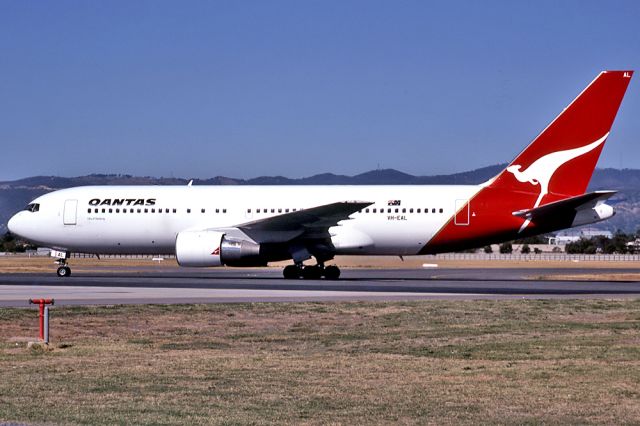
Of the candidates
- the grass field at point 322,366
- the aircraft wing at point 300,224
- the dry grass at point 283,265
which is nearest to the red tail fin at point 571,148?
the aircraft wing at point 300,224

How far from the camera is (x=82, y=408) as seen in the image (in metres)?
11.1

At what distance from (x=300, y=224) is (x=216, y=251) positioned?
10.8 ft

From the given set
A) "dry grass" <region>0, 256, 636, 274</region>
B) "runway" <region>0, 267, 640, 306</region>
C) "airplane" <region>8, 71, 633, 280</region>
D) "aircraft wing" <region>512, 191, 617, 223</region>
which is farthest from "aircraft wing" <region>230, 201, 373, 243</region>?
"dry grass" <region>0, 256, 636, 274</region>

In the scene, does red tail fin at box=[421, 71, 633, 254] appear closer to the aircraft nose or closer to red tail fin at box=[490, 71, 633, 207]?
red tail fin at box=[490, 71, 633, 207]

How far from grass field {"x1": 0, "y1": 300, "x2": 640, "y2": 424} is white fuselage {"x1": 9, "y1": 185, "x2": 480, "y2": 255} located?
14189 mm

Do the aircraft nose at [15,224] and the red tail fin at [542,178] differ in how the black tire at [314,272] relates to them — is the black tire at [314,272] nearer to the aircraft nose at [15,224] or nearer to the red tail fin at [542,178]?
the red tail fin at [542,178]

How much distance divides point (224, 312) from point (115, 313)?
2.44m

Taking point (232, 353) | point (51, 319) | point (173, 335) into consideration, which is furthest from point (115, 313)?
point (232, 353)

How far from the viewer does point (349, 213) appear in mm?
37406

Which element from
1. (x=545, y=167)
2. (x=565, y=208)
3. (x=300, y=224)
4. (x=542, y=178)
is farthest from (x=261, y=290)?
(x=545, y=167)

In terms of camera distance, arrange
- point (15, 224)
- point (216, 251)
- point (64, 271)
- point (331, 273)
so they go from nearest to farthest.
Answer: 1. point (216, 251)
2. point (331, 273)
3. point (64, 271)
4. point (15, 224)

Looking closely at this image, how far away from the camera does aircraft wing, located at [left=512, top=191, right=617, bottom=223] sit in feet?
115

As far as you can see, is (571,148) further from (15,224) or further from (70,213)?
(15,224)

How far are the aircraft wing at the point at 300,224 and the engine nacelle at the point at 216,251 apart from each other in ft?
3.18
